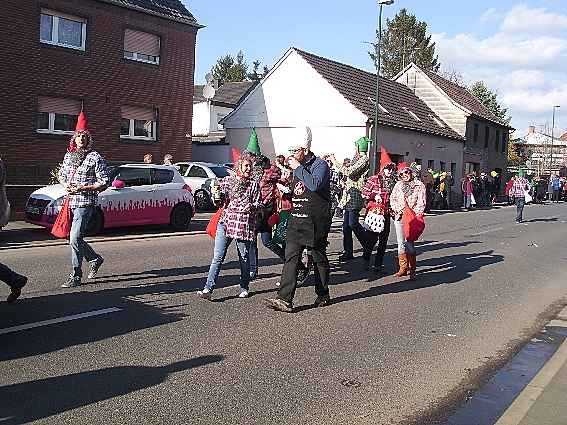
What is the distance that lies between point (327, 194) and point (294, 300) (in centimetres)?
149

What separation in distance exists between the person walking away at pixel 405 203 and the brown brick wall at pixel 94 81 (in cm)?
1097

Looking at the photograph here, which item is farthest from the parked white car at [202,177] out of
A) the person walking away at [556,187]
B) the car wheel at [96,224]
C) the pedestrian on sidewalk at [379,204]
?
the person walking away at [556,187]

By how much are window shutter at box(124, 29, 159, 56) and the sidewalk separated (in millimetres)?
20423

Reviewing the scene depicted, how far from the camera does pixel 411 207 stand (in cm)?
1066

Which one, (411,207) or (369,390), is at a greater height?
(411,207)

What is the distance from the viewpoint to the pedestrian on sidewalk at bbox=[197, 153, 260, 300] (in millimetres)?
8047

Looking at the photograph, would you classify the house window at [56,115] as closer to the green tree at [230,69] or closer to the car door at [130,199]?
the car door at [130,199]

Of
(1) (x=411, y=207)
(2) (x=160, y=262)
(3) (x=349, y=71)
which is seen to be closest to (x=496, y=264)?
(1) (x=411, y=207)

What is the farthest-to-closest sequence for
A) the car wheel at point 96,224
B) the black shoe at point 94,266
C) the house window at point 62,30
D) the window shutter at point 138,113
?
the window shutter at point 138,113 < the house window at point 62,30 < the car wheel at point 96,224 < the black shoe at point 94,266

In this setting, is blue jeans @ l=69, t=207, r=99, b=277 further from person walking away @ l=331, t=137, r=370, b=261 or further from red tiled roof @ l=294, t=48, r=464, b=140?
red tiled roof @ l=294, t=48, r=464, b=140

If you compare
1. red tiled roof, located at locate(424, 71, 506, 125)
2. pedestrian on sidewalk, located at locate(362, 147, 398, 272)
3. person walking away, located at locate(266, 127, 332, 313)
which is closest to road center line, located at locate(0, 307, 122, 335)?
person walking away, located at locate(266, 127, 332, 313)

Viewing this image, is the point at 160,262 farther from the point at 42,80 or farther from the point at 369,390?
the point at 42,80

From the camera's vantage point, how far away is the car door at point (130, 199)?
14.2 metres

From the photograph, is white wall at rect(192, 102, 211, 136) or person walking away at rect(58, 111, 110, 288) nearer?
person walking away at rect(58, 111, 110, 288)
